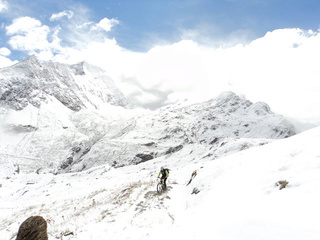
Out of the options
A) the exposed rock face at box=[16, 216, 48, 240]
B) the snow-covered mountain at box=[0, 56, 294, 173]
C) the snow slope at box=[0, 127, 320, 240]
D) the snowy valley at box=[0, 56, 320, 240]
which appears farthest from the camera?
the snow-covered mountain at box=[0, 56, 294, 173]

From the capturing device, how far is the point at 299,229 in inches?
178

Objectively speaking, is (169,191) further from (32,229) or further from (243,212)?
(32,229)

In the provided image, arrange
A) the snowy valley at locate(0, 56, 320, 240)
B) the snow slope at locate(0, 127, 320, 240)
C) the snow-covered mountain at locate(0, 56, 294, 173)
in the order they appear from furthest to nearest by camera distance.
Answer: the snow-covered mountain at locate(0, 56, 294, 173)
the snowy valley at locate(0, 56, 320, 240)
the snow slope at locate(0, 127, 320, 240)

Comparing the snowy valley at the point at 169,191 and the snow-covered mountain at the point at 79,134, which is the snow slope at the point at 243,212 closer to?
the snowy valley at the point at 169,191

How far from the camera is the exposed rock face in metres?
7.06

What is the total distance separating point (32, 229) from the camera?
7.11 meters

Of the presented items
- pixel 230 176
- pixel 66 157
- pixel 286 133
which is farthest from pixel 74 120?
pixel 230 176

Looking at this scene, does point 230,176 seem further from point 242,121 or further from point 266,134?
point 242,121

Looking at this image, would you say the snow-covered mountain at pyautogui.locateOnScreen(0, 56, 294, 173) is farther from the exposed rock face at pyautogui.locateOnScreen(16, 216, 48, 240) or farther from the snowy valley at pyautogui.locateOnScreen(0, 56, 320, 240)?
the exposed rock face at pyautogui.locateOnScreen(16, 216, 48, 240)

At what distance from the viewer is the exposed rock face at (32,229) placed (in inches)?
278

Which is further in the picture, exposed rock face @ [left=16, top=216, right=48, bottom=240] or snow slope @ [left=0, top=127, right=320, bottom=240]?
exposed rock face @ [left=16, top=216, right=48, bottom=240]

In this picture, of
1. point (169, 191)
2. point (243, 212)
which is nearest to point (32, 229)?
point (243, 212)

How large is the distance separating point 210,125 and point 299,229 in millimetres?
194755

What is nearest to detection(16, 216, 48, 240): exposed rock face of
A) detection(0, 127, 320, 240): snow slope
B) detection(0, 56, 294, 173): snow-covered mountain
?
detection(0, 127, 320, 240): snow slope
